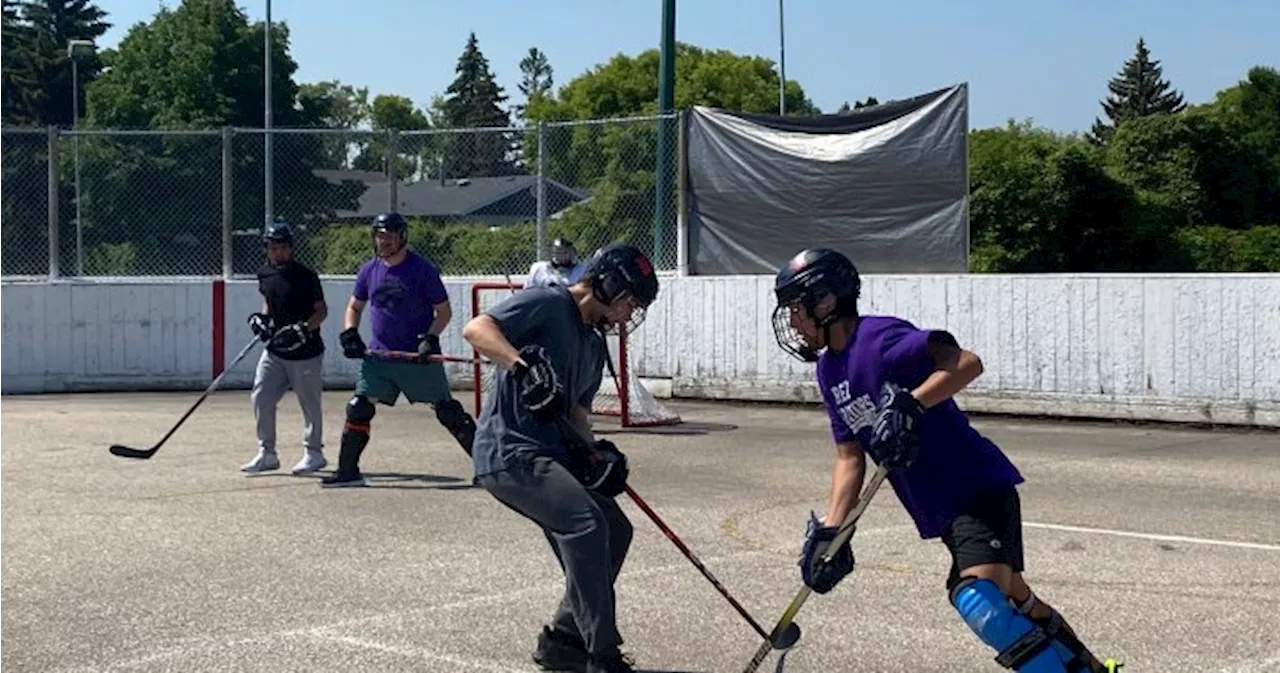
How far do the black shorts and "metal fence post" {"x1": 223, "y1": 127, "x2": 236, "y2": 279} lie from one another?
15.8 meters

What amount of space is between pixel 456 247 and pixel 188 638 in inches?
524

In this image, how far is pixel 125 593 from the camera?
307 inches

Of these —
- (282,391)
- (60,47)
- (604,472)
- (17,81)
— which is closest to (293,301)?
(282,391)

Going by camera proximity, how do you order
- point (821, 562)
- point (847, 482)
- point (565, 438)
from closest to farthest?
point (821, 562) < point (847, 482) < point (565, 438)

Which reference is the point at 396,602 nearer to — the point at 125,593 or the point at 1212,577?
the point at 125,593

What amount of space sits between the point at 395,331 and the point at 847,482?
639 cm

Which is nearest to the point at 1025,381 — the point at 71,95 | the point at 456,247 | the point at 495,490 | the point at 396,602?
the point at 456,247

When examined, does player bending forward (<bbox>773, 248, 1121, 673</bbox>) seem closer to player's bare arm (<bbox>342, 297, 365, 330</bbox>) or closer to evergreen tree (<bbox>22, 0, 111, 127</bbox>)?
player's bare arm (<bbox>342, 297, 365, 330</bbox>)

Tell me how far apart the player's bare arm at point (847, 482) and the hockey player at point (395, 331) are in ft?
20.0

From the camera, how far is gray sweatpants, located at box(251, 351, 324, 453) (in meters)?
12.0

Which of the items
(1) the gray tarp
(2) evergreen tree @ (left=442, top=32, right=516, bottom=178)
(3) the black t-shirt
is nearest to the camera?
(3) the black t-shirt

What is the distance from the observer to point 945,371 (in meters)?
5.18

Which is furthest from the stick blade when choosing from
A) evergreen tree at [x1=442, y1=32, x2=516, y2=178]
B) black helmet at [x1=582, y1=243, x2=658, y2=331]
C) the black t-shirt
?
evergreen tree at [x1=442, y1=32, x2=516, y2=178]

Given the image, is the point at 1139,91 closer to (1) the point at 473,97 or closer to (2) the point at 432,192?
(1) the point at 473,97
